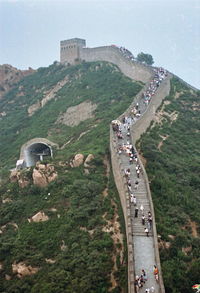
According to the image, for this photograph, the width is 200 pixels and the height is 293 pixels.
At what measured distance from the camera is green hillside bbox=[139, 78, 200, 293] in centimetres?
2091

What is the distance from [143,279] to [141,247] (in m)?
2.38

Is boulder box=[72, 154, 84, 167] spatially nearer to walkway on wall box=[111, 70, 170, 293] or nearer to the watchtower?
walkway on wall box=[111, 70, 170, 293]

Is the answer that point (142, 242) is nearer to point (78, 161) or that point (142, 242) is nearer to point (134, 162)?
point (134, 162)

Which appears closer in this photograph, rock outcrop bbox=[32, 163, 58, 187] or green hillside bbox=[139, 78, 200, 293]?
green hillside bbox=[139, 78, 200, 293]

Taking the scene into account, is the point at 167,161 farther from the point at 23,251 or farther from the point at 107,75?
the point at 107,75

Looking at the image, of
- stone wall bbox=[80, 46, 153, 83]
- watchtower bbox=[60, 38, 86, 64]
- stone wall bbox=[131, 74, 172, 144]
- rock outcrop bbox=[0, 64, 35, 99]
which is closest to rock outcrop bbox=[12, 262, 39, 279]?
stone wall bbox=[131, 74, 172, 144]

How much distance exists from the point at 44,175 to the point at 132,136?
778 cm

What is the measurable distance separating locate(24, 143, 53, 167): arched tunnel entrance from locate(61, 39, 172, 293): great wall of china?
1071cm

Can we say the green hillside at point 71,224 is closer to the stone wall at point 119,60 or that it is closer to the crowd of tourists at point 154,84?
the crowd of tourists at point 154,84

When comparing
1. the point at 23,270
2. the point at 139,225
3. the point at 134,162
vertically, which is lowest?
the point at 23,270

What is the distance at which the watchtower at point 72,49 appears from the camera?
214 feet

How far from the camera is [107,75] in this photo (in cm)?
5569

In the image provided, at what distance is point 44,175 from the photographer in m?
30.9

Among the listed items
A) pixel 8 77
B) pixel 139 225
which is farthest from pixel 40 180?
pixel 8 77
